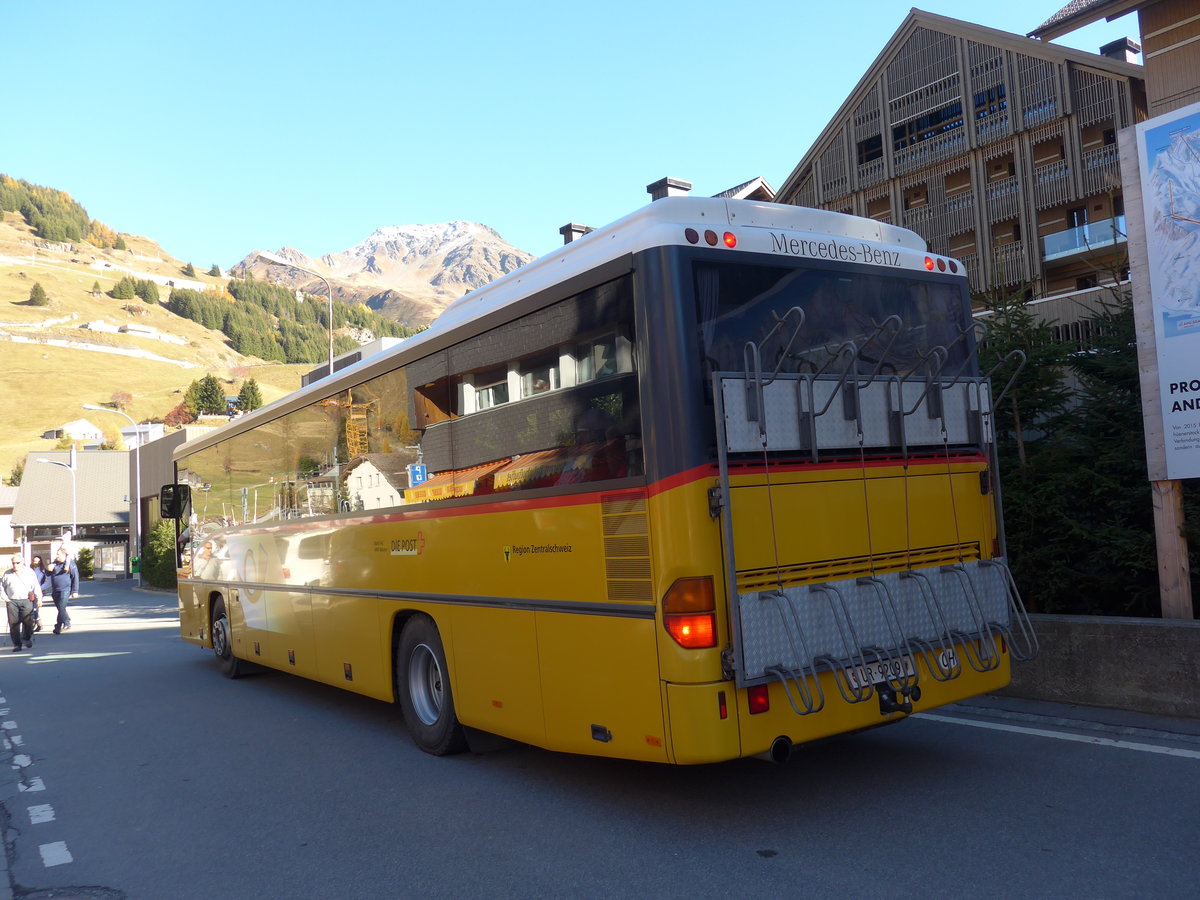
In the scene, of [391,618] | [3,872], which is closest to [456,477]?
[391,618]

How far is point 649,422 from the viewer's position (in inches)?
193

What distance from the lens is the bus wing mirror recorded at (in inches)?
546

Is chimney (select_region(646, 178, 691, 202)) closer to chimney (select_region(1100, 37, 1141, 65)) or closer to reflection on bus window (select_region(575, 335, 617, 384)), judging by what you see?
reflection on bus window (select_region(575, 335, 617, 384))

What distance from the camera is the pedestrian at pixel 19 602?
727 inches

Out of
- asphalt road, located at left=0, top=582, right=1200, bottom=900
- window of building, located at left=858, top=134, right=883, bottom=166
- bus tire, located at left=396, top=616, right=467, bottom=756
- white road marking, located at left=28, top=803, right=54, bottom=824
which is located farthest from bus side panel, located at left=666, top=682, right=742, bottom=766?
window of building, located at left=858, top=134, right=883, bottom=166

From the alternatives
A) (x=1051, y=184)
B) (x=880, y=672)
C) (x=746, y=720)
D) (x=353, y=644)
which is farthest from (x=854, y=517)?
(x=1051, y=184)

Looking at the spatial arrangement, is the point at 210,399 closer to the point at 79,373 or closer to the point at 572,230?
the point at 79,373

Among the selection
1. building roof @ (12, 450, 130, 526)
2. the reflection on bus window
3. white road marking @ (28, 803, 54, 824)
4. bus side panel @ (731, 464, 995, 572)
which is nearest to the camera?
bus side panel @ (731, 464, 995, 572)

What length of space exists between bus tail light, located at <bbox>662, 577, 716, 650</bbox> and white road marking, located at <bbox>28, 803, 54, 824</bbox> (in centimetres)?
428

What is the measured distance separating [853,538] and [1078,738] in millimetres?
2401

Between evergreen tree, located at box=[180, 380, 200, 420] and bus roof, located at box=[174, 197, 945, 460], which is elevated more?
evergreen tree, located at box=[180, 380, 200, 420]

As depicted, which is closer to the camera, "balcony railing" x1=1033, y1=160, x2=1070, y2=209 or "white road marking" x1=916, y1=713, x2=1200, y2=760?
"white road marking" x1=916, y1=713, x2=1200, y2=760

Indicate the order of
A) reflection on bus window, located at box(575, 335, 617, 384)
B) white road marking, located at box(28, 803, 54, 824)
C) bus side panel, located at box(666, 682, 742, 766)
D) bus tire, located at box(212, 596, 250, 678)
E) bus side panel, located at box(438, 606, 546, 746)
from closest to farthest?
bus side panel, located at box(666, 682, 742, 766), reflection on bus window, located at box(575, 335, 617, 384), bus side panel, located at box(438, 606, 546, 746), white road marking, located at box(28, 803, 54, 824), bus tire, located at box(212, 596, 250, 678)

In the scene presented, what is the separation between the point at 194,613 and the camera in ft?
43.8
